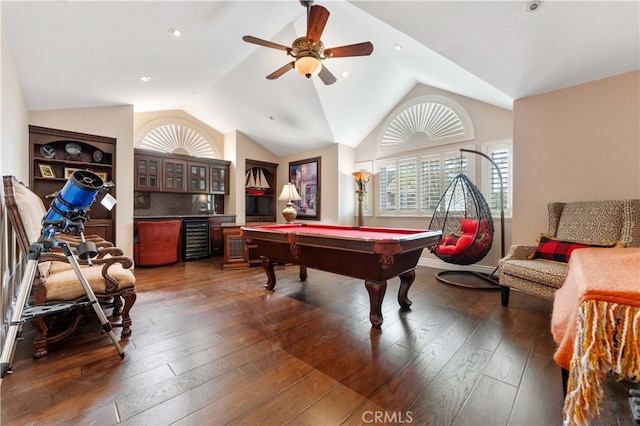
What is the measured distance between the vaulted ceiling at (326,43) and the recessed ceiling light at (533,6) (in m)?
0.02

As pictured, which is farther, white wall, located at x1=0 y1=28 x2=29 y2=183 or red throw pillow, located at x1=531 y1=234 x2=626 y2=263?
red throw pillow, located at x1=531 y1=234 x2=626 y2=263

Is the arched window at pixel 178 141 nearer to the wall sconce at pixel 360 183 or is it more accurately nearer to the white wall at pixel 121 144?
the white wall at pixel 121 144

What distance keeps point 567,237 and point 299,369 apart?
2933 millimetres

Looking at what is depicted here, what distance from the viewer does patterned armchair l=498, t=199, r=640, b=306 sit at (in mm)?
Result: 2266

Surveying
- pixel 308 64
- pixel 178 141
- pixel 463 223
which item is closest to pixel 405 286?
pixel 463 223

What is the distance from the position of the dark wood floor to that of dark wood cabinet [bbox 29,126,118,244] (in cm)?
245

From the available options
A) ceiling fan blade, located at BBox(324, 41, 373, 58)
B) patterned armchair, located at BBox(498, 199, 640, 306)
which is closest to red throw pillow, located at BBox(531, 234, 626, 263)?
patterned armchair, located at BBox(498, 199, 640, 306)

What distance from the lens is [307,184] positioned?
20.0 feet

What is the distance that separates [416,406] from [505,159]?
12.5 feet

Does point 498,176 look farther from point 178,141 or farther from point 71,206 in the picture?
point 178,141

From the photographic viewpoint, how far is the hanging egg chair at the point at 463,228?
337cm

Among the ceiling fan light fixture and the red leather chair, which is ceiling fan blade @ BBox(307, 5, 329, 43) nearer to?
the ceiling fan light fixture

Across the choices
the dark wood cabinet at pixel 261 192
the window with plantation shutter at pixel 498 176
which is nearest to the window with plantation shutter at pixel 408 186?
the window with plantation shutter at pixel 498 176
